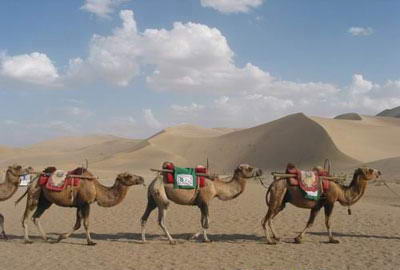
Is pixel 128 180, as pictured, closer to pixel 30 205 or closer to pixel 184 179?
pixel 184 179

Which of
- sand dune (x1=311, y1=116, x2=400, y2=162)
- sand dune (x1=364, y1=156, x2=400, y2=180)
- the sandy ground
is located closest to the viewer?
the sandy ground

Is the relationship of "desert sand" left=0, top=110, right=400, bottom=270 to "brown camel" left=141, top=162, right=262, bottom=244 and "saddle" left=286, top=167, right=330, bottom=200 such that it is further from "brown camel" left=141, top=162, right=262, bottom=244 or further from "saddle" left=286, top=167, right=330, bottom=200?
"saddle" left=286, top=167, right=330, bottom=200

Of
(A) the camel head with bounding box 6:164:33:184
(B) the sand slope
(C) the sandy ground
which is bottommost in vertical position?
(C) the sandy ground

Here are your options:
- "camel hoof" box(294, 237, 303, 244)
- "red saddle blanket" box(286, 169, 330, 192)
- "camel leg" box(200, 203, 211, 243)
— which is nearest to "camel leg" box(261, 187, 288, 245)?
"red saddle blanket" box(286, 169, 330, 192)

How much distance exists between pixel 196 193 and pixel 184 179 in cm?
40

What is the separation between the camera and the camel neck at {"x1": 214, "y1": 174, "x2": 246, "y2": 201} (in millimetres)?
10578

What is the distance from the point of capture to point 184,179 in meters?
10.3

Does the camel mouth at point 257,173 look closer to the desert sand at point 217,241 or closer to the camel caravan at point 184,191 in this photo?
the camel caravan at point 184,191

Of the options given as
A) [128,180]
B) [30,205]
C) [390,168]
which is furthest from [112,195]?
[390,168]

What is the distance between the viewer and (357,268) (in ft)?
25.5

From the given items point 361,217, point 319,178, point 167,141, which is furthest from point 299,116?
point 319,178

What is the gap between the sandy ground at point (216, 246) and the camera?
323 inches

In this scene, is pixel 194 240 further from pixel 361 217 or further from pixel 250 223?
pixel 361 217

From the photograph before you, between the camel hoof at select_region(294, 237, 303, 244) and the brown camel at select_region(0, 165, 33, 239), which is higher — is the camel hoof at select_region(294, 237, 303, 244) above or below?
below
